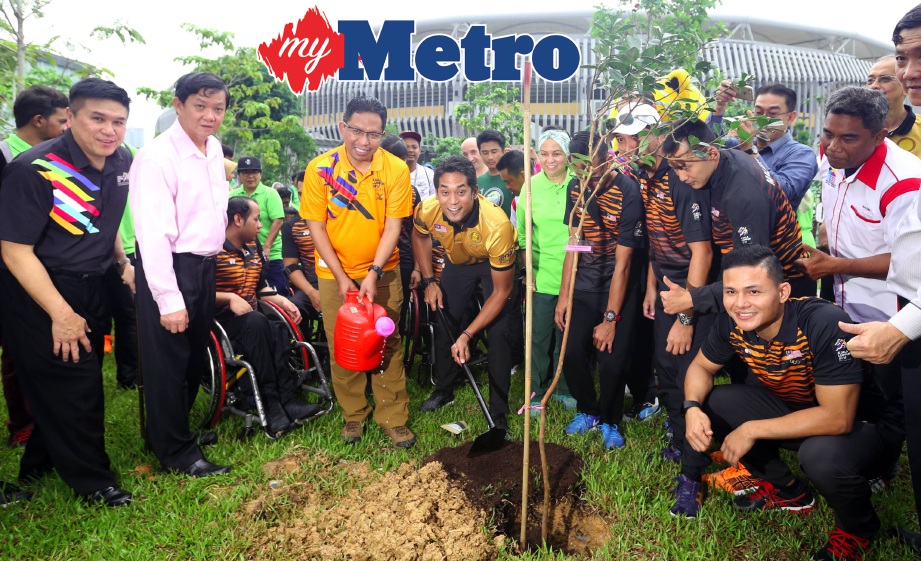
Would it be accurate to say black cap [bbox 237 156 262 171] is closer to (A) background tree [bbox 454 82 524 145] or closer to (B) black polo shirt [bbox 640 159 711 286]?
(B) black polo shirt [bbox 640 159 711 286]

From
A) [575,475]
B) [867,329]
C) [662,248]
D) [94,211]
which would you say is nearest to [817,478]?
[867,329]

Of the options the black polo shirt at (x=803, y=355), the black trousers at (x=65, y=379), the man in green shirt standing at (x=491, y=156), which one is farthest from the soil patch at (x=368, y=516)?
the man in green shirt standing at (x=491, y=156)

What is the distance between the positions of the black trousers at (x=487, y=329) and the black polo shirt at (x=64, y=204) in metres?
2.05

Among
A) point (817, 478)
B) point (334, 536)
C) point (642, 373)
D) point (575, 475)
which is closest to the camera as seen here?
point (817, 478)

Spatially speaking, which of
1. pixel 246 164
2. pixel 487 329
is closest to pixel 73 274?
pixel 487 329

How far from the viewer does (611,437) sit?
372cm

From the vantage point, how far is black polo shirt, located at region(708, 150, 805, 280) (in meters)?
2.87

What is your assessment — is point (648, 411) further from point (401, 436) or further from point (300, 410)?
point (300, 410)

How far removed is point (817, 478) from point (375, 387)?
8.09 ft

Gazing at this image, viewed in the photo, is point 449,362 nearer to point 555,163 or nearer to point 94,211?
point 555,163

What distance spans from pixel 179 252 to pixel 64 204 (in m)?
0.55

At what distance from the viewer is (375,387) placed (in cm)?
392

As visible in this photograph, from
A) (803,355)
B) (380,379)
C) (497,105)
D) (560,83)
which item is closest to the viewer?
(803,355)

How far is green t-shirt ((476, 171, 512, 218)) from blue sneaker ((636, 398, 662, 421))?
2209 millimetres
